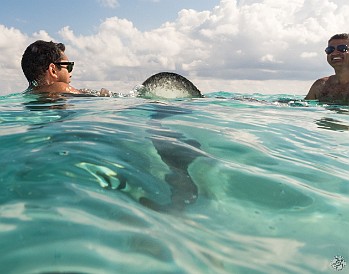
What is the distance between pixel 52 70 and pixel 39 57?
0.44 meters

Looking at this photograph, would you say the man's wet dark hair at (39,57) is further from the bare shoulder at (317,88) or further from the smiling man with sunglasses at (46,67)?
the bare shoulder at (317,88)

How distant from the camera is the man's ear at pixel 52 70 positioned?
29.7 ft

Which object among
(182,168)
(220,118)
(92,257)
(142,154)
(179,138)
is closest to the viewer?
(92,257)

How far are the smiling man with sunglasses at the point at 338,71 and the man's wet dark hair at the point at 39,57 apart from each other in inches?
288

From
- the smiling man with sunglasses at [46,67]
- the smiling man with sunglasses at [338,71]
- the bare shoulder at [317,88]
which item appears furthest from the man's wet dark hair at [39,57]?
the smiling man with sunglasses at [338,71]

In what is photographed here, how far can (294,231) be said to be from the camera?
2.24 m

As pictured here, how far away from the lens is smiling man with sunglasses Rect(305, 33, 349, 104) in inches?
386

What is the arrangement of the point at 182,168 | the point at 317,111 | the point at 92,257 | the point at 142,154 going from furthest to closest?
the point at 317,111 → the point at 142,154 → the point at 182,168 → the point at 92,257

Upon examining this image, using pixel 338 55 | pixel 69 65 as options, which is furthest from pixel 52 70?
pixel 338 55

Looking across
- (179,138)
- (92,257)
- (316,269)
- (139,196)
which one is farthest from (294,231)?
(179,138)

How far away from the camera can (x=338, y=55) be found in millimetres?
9836

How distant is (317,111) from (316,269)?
6.42m

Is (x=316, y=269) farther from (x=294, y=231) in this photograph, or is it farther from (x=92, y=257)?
(x=92, y=257)

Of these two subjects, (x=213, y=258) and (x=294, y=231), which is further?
(x=294, y=231)
